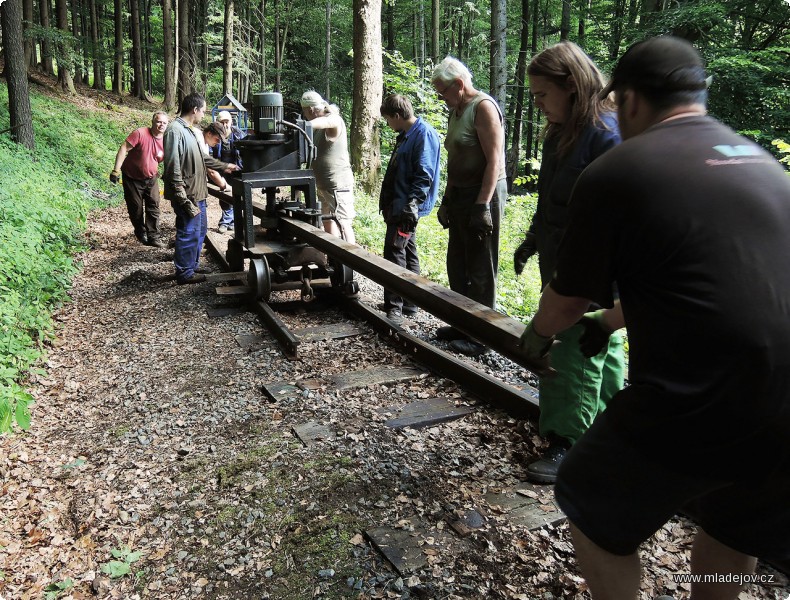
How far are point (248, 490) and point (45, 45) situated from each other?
1010 inches

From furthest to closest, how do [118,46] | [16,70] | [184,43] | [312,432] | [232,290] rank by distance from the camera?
1. [184,43]
2. [118,46]
3. [16,70]
4. [232,290]
5. [312,432]

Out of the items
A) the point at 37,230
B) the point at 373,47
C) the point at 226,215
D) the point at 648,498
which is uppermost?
the point at 373,47

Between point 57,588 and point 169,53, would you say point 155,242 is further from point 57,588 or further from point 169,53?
point 169,53

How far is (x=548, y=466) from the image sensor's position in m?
3.18

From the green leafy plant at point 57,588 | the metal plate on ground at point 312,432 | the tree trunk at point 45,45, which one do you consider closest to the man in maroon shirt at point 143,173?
the metal plate on ground at point 312,432

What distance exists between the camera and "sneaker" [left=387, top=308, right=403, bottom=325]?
19.2ft

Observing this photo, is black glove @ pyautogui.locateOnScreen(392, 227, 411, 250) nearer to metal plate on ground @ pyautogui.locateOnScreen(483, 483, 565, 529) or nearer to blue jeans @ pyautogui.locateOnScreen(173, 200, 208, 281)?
blue jeans @ pyautogui.locateOnScreen(173, 200, 208, 281)

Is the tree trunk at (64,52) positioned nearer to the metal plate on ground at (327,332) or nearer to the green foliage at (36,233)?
the green foliage at (36,233)

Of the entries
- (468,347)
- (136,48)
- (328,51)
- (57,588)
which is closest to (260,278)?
(468,347)

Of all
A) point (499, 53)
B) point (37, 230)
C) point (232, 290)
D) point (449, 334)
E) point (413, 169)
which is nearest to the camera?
point (449, 334)

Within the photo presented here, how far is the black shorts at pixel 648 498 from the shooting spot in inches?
63.3

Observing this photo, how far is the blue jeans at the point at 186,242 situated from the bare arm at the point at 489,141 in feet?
13.1

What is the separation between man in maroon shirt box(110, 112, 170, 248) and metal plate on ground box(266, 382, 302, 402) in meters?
5.65

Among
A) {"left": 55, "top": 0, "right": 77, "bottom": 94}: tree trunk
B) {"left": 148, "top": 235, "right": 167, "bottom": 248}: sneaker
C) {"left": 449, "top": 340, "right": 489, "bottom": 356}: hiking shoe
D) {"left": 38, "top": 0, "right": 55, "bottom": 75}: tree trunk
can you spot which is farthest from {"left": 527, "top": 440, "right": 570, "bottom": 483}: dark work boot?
{"left": 38, "top": 0, "right": 55, "bottom": 75}: tree trunk
